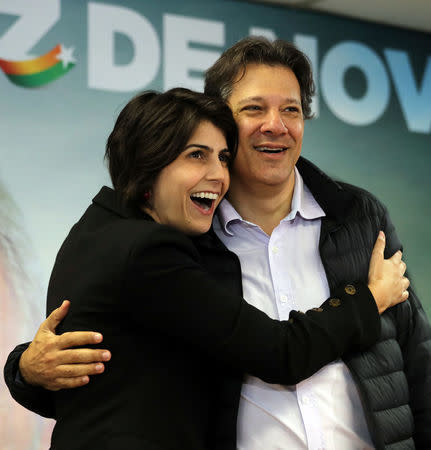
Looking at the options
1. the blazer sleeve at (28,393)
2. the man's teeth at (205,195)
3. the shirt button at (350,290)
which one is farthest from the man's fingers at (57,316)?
the shirt button at (350,290)

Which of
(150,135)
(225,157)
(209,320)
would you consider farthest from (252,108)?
(209,320)

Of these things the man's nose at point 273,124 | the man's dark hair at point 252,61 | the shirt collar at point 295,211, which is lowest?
the shirt collar at point 295,211

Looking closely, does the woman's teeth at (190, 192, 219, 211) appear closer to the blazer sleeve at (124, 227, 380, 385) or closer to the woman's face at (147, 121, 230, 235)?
the woman's face at (147, 121, 230, 235)

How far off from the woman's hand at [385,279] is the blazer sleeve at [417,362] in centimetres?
7

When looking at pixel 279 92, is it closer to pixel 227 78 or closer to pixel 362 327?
pixel 227 78

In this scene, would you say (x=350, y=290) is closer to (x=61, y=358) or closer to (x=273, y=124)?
(x=273, y=124)

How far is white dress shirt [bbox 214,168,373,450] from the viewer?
173 centimetres

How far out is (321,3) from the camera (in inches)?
173

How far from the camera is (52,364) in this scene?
5.32ft

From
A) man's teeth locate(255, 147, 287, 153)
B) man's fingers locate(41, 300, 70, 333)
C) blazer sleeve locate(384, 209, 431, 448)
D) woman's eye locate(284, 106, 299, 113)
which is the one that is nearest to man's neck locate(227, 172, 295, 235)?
man's teeth locate(255, 147, 287, 153)

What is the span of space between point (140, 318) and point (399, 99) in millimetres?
3701

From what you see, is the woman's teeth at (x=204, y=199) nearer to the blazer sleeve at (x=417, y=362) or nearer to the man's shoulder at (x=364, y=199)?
the man's shoulder at (x=364, y=199)

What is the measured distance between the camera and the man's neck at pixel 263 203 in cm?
205

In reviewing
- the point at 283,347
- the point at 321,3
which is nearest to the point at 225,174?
the point at 283,347
